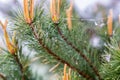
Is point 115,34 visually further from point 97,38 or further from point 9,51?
point 9,51

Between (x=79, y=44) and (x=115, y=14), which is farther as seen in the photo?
(x=115, y=14)

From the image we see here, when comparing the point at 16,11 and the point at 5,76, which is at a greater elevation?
the point at 16,11

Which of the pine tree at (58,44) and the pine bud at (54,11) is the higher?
the pine bud at (54,11)

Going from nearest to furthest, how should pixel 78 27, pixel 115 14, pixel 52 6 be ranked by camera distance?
pixel 52 6, pixel 78 27, pixel 115 14

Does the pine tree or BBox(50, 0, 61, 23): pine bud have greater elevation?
BBox(50, 0, 61, 23): pine bud

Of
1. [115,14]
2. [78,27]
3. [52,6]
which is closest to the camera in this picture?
[52,6]

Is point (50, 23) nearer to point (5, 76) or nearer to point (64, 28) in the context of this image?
point (64, 28)

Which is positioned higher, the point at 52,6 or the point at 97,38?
the point at 52,6

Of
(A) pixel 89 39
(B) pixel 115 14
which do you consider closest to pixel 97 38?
(A) pixel 89 39

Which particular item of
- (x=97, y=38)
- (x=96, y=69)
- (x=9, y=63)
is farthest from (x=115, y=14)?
(x=9, y=63)
